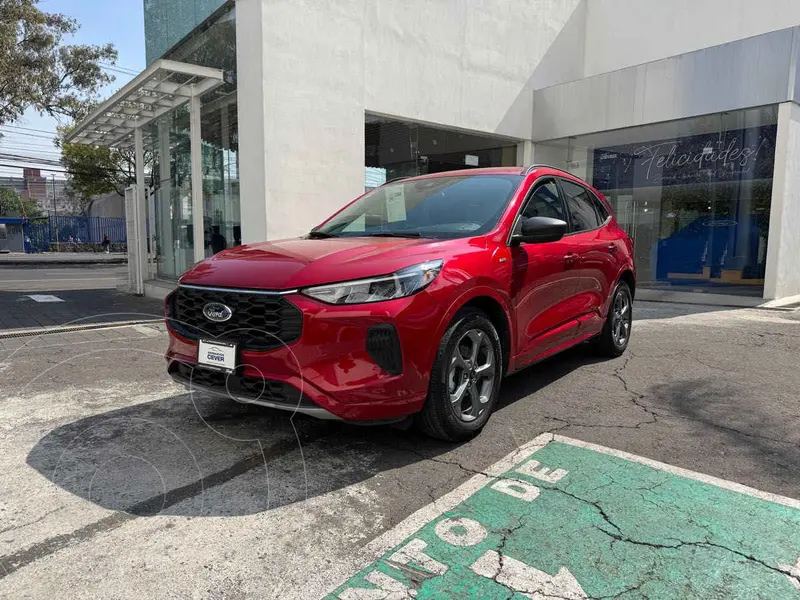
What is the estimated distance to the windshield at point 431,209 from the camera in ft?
13.0

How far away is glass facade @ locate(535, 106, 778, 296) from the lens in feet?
35.3

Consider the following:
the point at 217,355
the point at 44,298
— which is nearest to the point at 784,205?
the point at 217,355

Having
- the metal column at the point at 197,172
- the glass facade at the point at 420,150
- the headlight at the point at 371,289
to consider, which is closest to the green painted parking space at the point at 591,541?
the headlight at the point at 371,289

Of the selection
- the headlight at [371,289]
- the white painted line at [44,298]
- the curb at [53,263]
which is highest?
the headlight at [371,289]

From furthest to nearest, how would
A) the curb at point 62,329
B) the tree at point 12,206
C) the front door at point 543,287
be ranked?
1. the tree at point 12,206
2. the curb at point 62,329
3. the front door at point 543,287

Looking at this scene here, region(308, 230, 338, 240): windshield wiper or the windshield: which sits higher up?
the windshield

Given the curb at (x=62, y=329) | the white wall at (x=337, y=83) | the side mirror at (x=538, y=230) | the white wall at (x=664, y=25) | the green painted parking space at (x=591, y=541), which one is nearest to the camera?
the green painted parking space at (x=591, y=541)

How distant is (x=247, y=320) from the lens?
10.5 feet

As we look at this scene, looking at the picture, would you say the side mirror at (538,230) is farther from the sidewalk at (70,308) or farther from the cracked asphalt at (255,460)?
the sidewalk at (70,308)

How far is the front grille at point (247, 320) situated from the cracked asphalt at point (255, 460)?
737 millimetres

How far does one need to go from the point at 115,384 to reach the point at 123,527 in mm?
2663

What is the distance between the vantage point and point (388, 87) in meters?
10.2

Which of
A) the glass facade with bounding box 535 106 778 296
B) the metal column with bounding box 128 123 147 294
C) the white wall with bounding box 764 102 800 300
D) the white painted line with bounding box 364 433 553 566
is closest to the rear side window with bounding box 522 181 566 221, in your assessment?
the white painted line with bounding box 364 433 553 566

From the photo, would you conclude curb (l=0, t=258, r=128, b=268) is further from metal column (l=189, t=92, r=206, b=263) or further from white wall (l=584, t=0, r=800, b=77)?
white wall (l=584, t=0, r=800, b=77)
